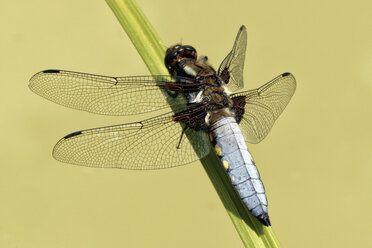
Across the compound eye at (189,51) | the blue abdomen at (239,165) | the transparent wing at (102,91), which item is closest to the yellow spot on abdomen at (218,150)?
the blue abdomen at (239,165)

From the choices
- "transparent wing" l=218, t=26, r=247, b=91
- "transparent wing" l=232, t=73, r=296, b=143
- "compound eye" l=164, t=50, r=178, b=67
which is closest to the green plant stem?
"compound eye" l=164, t=50, r=178, b=67

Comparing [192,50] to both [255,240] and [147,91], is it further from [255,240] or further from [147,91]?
[255,240]

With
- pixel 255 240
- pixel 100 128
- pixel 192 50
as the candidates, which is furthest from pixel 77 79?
pixel 255 240

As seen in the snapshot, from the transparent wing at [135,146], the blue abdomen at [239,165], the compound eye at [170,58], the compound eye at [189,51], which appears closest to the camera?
the blue abdomen at [239,165]

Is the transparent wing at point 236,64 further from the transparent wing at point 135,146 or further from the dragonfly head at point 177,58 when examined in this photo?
the transparent wing at point 135,146

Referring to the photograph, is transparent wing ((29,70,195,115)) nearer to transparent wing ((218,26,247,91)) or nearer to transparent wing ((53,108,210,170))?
transparent wing ((53,108,210,170))

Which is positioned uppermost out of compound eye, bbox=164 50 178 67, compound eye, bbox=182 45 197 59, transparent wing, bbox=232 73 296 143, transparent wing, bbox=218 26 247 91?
compound eye, bbox=182 45 197 59

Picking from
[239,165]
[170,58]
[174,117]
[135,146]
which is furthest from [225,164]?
[170,58]
